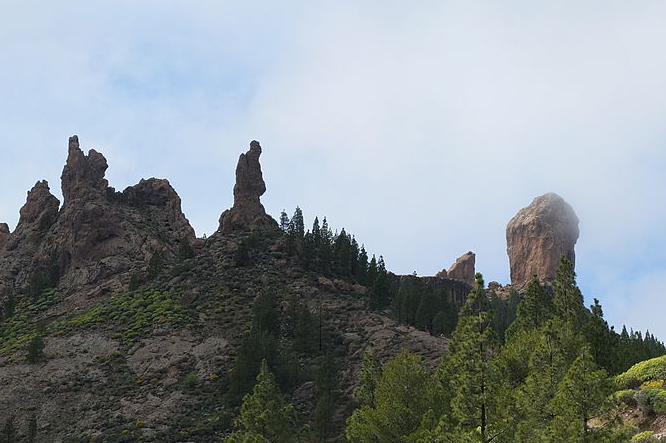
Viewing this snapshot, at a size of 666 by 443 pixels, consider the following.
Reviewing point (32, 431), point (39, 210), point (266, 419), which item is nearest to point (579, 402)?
point (266, 419)

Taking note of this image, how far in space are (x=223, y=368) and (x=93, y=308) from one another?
1448 inches

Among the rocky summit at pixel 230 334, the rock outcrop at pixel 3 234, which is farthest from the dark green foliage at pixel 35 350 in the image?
the rock outcrop at pixel 3 234

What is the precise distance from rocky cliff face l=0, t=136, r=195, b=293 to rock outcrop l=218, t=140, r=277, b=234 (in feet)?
31.2

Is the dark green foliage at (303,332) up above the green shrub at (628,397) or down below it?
above

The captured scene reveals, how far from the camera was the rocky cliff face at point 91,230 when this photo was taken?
12212 centimetres

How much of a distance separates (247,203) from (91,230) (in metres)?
32.7

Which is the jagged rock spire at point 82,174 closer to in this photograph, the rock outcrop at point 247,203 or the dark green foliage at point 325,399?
the rock outcrop at point 247,203

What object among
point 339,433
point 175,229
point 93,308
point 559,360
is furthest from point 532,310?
point 175,229

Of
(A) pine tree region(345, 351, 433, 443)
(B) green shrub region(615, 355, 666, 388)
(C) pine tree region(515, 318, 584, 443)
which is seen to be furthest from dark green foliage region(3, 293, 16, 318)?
(B) green shrub region(615, 355, 666, 388)

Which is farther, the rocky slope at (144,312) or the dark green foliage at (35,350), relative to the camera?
the dark green foliage at (35,350)

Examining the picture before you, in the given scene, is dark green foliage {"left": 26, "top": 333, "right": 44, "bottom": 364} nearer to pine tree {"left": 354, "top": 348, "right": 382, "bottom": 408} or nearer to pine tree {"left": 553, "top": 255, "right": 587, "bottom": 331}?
pine tree {"left": 354, "top": 348, "right": 382, "bottom": 408}

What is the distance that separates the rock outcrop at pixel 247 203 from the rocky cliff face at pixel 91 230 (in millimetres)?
9500

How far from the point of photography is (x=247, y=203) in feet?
447

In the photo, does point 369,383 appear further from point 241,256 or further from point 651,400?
point 241,256
